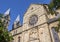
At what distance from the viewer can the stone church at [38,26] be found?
22.6 metres

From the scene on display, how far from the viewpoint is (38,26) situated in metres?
24.6

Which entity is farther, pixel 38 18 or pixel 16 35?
pixel 16 35

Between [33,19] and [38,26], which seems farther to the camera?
[33,19]

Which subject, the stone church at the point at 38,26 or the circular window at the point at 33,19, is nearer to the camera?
the stone church at the point at 38,26

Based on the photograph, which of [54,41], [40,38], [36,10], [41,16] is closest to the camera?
[54,41]

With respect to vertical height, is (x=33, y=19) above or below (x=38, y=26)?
above

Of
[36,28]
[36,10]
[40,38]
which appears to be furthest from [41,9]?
[40,38]

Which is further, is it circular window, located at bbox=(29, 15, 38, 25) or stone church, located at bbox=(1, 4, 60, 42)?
circular window, located at bbox=(29, 15, 38, 25)

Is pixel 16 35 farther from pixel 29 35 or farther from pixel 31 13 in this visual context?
pixel 31 13

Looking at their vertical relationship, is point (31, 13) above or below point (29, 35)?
above

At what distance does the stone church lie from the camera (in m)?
22.6

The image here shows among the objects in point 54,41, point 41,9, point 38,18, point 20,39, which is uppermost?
point 41,9

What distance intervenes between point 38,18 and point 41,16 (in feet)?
2.34

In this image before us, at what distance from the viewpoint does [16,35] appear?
1090 inches
